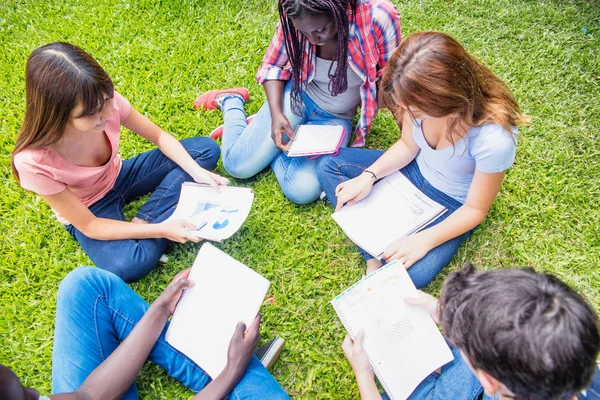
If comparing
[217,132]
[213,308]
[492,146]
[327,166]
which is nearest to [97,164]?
[217,132]

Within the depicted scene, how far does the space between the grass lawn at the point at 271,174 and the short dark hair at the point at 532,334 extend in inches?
48.1

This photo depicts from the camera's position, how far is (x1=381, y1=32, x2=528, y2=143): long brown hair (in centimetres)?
185

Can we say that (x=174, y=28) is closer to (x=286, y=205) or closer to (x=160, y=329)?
(x=286, y=205)

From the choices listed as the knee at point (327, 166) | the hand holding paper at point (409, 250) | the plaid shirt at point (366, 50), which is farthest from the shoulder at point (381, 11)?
the hand holding paper at point (409, 250)

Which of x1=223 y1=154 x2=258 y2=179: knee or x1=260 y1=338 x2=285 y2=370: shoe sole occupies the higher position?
x1=223 y1=154 x2=258 y2=179: knee

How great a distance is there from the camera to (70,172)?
2.31 m

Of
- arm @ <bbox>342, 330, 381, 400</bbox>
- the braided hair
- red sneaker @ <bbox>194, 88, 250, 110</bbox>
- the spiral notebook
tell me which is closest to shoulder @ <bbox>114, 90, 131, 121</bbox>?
red sneaker @ <bbox>194, 88, 250, 110</bbox>

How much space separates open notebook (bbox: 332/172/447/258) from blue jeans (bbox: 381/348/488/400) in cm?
69

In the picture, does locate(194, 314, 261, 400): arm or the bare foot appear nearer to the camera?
locate(194, 314, 261, 400): arm

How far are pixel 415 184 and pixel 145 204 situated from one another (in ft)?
5.85

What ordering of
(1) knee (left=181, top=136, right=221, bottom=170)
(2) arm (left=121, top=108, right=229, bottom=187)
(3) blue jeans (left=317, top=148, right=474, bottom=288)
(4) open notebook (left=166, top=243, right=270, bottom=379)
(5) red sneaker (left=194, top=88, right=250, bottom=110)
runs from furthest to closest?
(5) red sneaker (left=194, top=88, right=250, bottom=110)
(1) knee (left=181, top=136, right=221, bottom=170)
(2) arm (left=121, top=108, right=229, bottom=187)
(3) blue jeans (left=317, top=148, right=474, bottom=288)
(4) open notebook (left=166, top=243, right=270, bottom=379)

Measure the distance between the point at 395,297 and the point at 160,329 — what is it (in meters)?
1.20

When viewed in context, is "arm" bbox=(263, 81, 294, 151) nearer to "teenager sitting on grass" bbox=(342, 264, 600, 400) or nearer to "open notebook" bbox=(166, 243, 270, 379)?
"open notebook" bbox=(166, 243, 270, 379)

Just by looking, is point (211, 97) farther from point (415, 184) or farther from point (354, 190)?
point (415, 184)
